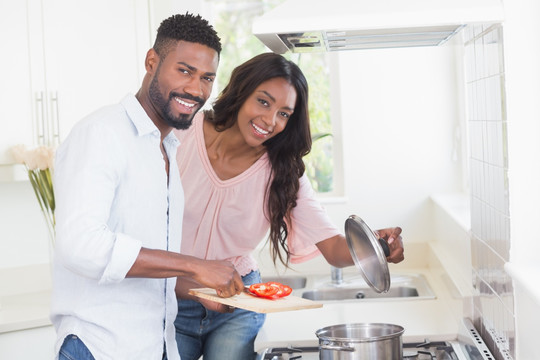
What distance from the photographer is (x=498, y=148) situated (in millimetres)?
1618

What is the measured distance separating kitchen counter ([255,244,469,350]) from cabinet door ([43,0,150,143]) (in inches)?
42.5

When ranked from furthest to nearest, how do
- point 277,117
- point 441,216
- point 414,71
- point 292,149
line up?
1. point 414,71
2. point 441,216
3. point 292,149
4. point 277,117

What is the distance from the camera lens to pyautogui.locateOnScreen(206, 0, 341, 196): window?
11.6 ft

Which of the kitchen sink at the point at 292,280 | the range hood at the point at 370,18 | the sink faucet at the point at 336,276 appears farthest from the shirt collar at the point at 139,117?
the kitchen sink at the point at 292,280

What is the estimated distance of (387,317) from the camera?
2.38 meters

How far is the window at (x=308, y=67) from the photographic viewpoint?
3.55 meters

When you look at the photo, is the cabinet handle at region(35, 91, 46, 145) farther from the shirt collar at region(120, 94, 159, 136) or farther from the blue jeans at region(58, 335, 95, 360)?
the blue jeans at region(58, 335, 95, 360)

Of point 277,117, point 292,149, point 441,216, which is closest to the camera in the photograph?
point 277,117

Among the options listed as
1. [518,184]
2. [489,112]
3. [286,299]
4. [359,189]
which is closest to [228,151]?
[286,299]

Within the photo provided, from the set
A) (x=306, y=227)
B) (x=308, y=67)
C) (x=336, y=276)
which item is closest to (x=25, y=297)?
(x=336, y=276)

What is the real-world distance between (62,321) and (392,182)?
219 cm

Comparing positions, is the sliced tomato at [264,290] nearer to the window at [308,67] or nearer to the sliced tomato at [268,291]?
the sliced tomato at [268,291]

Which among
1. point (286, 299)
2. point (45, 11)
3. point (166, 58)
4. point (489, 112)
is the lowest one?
point (286, 299)

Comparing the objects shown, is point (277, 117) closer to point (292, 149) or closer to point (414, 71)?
point (292, 149)
